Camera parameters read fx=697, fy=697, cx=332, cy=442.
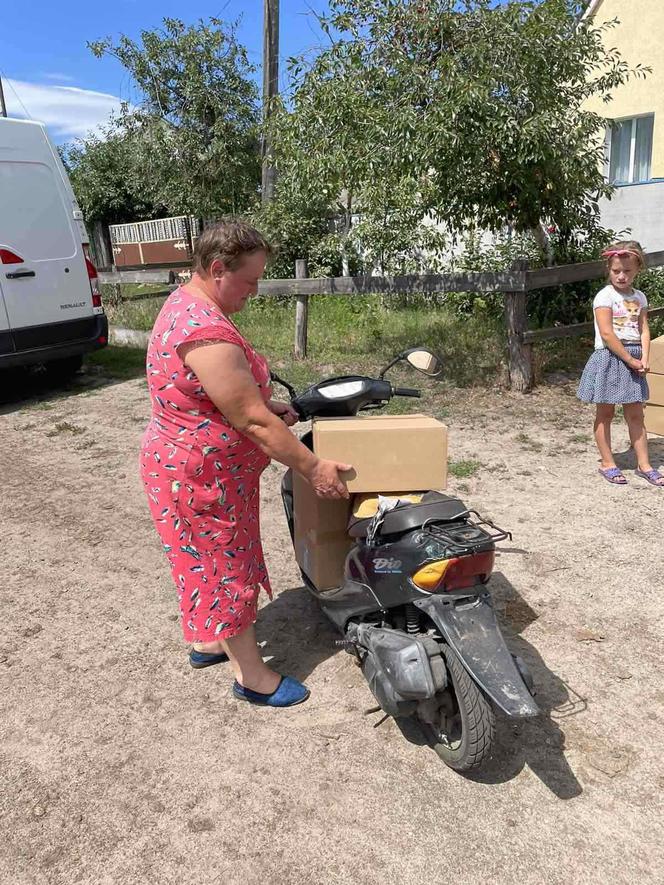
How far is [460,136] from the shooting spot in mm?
5992

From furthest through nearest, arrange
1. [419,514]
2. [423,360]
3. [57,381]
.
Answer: [57,381] → [423,360] → [419,514]

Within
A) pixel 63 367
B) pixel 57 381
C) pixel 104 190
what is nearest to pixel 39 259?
pixel 63 367

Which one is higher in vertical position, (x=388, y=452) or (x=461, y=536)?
(x=388, y=452)

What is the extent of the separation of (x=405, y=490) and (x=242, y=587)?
70cm

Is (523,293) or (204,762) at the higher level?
(523,293)

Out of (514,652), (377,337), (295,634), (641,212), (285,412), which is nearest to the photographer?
(285,412)

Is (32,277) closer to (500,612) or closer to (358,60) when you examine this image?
(358,60)

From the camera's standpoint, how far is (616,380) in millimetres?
4684

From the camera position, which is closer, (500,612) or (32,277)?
(500,612)

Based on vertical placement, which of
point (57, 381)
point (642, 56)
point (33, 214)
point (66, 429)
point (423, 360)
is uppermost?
point (642, 56)

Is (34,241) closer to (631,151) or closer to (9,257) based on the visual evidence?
(9,257)

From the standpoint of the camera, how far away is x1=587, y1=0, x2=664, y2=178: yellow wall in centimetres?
1134

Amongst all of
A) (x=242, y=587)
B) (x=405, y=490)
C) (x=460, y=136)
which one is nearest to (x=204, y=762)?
(x=242, y=587)

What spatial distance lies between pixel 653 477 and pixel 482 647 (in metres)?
3.05
